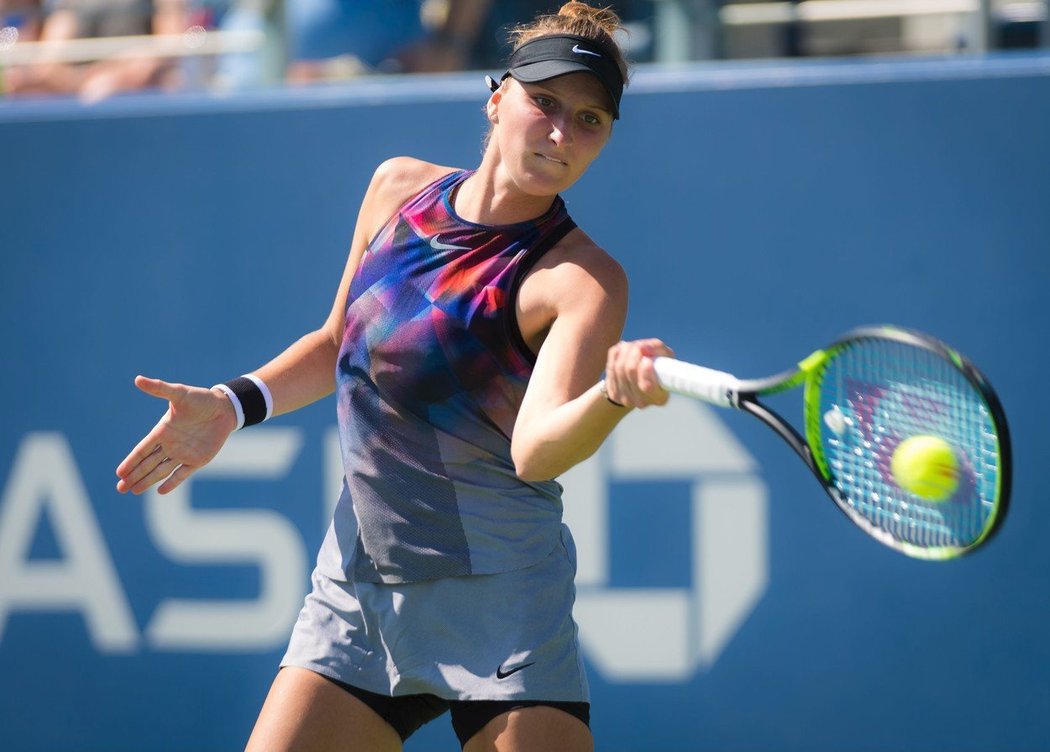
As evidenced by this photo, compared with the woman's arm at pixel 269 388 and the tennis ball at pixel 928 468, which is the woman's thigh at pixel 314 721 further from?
the tennis ball at pixel 928 468

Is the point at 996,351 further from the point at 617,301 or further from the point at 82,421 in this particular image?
the point at 82,421

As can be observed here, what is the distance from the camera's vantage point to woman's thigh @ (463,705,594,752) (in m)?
2.22

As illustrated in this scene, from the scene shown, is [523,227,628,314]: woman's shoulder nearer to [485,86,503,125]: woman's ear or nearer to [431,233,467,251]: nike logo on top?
[431,233,467,251]: nike logo on top

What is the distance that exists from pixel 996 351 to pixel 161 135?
7.81ft

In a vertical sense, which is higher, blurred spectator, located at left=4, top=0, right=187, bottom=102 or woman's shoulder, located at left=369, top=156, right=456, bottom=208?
blurred spectator, located at left=4, top=0, right=187, bottom=102

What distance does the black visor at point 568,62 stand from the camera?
7.22ft

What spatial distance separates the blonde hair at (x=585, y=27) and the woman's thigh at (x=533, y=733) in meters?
1.03

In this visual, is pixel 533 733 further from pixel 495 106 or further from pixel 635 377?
pixel 495 106

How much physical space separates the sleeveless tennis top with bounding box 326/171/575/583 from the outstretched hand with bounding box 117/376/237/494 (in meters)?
0.25

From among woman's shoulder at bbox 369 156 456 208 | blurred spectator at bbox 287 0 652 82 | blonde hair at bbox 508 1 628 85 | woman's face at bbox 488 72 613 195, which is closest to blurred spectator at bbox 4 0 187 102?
blurred spectator at bbox 287 0 652 82

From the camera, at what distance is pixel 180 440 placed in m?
2.47

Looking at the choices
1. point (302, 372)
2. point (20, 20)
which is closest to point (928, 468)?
point (302, 372)

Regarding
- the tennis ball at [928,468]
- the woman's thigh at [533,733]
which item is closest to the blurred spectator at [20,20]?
the woman's thigh at [533,733]

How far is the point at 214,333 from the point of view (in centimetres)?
403
